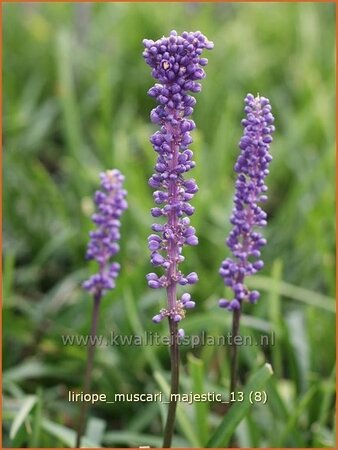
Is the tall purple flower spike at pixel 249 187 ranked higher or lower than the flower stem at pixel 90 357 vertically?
higher

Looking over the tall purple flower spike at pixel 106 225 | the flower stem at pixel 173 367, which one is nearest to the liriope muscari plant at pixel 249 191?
the flower stem at pixel 173 367

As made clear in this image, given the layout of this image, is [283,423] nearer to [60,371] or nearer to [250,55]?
[60,371]

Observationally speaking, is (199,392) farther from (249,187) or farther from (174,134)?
(174,134)

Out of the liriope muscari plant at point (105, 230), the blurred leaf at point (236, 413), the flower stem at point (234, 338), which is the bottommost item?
the blurred leaf at point (236, 413)

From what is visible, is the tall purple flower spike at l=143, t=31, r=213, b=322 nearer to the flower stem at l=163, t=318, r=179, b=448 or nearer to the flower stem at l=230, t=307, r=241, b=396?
the flower stem at l=163, t=318, r=179, b=448

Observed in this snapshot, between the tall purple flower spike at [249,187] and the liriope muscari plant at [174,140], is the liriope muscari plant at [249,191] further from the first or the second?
the liriope muscari plant at [174,140]

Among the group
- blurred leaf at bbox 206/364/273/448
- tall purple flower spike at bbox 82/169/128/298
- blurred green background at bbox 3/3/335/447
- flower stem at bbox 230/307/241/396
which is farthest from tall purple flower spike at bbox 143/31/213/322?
blurred green background at bbox 3/3/335/447

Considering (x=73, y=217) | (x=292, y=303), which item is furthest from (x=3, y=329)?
(x=292, y=303)
